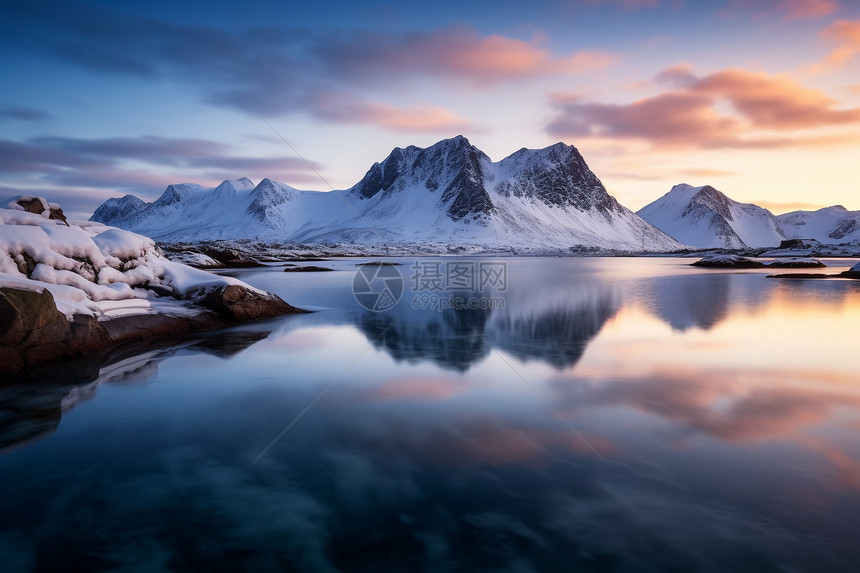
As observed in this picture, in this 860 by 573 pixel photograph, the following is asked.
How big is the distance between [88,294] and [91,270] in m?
1.32

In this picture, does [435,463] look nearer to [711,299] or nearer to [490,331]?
[490,331]


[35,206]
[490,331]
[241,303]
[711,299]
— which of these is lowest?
[711,299]

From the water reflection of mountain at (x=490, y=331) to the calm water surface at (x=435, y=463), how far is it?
38 centimetres

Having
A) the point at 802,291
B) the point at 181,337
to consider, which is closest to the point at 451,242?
the point at 802,291

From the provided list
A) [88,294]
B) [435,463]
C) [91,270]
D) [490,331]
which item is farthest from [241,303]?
[435,463]

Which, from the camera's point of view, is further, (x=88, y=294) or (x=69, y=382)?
(x=88, y=294)

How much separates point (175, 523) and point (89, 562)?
765 millimetres

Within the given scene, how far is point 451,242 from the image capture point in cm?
19938

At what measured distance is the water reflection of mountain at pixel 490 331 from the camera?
1316 centimetres

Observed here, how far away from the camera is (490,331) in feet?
56.1

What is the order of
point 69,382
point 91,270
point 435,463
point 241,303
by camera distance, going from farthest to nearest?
point 241,303, point 91,270, point 69,382, point 435,463

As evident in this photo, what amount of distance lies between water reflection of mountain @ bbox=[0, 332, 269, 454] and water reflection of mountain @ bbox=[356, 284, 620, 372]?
5.27 m

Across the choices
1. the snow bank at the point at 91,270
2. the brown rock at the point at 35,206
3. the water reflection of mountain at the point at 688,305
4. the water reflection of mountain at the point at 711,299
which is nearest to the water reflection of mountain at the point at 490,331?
the water reflection of mountain at the point at 688,305

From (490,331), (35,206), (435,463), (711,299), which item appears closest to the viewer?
(435,463)
